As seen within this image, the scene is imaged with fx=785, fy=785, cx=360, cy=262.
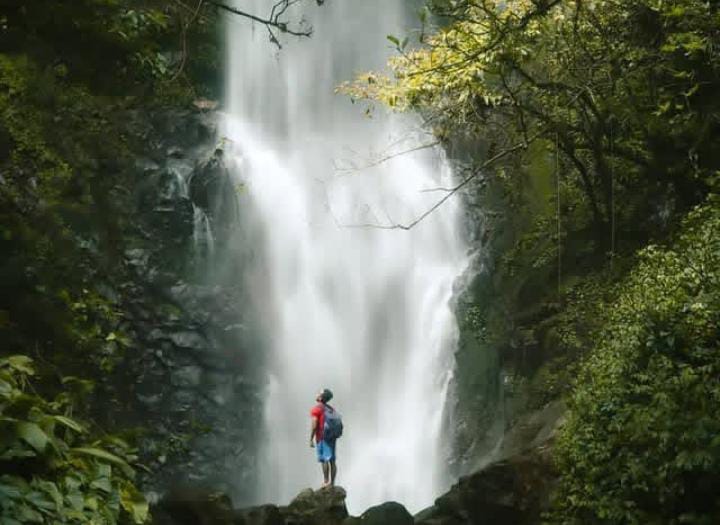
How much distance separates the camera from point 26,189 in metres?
11.9

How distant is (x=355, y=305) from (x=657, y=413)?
36.4 ft

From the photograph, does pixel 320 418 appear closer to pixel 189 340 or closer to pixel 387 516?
pixel 387 516

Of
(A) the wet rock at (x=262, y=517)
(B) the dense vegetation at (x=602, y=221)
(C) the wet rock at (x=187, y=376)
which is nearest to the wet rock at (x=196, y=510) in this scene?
(A) the wet rock at (x=262, y=517)

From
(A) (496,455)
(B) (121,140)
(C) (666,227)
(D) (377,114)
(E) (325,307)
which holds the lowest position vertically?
(A) (496,455)

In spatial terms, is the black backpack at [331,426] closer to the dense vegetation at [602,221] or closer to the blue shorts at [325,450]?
the blue shorts at [325,450]

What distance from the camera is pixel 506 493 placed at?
7828mm

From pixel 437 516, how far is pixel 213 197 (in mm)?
8970

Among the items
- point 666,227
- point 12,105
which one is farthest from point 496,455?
point 12,105

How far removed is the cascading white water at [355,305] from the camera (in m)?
13.9

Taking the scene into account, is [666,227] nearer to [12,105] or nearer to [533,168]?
[533,168]

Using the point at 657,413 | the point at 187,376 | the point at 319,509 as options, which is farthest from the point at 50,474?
the point at 187,376

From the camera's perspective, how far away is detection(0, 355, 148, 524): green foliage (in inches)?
162

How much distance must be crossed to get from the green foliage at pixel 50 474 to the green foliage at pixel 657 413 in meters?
3.24

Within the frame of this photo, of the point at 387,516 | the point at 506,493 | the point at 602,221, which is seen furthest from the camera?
the point at 602,221
